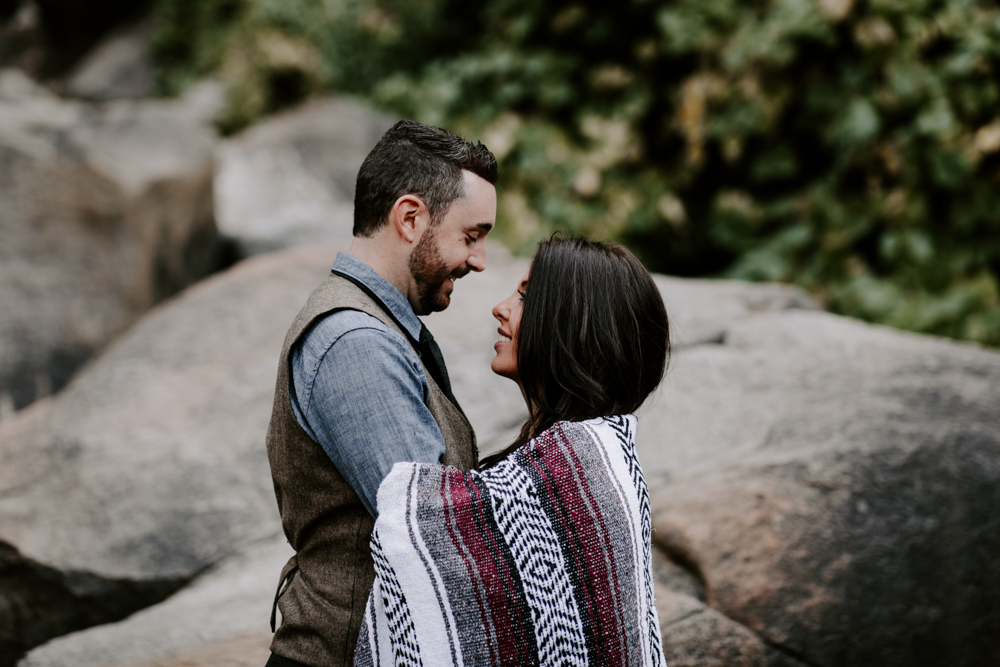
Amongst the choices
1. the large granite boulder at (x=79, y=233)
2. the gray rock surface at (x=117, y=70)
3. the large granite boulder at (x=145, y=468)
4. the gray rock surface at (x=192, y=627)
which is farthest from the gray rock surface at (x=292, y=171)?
the gray rock surface at (x=117, y=70)

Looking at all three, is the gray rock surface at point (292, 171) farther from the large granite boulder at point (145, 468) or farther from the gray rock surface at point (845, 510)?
the gray rock surface at point (845, 510)

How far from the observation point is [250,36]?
337 inches

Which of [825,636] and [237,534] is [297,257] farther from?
[825,636]

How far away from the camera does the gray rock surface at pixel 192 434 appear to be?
2.80m

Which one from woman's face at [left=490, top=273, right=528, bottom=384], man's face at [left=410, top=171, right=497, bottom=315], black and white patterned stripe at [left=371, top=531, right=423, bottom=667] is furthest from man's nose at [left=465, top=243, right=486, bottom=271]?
black and white patterned stripe at [left=371, top=531, right=423, bottom=667]

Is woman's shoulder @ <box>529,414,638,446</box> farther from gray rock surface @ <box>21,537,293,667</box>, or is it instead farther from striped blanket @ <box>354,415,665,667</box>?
gray rock surface @ <box>21,537,293,667</box>

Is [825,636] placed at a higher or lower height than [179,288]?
lower

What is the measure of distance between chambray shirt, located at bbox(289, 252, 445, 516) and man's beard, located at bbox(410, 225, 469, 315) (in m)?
0.23

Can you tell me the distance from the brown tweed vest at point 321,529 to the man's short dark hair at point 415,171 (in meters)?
0.19

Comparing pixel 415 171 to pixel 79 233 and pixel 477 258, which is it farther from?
pixel 79 233

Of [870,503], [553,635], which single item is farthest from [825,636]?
[553,635]

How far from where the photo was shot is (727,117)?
6293mm

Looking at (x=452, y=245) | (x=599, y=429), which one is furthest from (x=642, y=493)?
(x=452, y=245)

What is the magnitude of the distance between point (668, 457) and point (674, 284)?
138 cm
